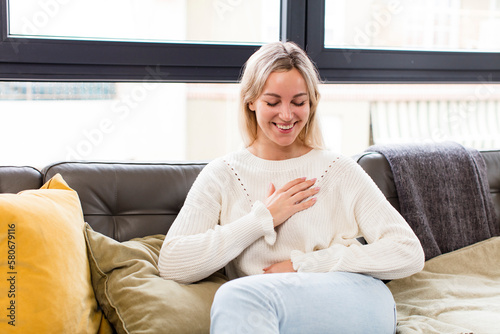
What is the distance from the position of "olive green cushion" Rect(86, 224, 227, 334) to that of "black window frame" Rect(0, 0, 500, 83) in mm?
814

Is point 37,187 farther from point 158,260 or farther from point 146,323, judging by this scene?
point 146,323

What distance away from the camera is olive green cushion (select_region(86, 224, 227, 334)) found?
1.44 meters

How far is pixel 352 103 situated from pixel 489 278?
1.11m

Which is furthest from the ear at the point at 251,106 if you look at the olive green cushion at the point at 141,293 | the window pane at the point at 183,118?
the olive green cushion at the point at 141,293

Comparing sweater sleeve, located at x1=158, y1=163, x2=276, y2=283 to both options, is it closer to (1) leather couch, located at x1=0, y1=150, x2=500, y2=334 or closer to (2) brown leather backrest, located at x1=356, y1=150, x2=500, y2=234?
(1) leather couch, located at x1=0, y1=150, x2=500, y2=334

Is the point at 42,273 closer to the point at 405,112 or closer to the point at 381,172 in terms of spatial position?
the point at 381,172

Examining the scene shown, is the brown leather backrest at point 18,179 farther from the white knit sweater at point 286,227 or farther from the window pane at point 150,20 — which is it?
the window pane at point 150,20

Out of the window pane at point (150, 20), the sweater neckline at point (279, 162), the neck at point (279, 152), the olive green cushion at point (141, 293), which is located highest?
the window pane at point (150, 20)

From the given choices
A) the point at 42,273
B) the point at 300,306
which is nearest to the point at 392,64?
the point at 300,306

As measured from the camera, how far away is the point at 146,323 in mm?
1430

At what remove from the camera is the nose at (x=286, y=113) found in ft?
5.49

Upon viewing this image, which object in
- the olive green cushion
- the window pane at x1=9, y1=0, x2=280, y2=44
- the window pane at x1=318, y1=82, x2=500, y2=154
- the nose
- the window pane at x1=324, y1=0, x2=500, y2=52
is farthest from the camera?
the window pane at x1=318, y1=82, x2=500, y2=154

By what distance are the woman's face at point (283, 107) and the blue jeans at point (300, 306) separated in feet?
1.55

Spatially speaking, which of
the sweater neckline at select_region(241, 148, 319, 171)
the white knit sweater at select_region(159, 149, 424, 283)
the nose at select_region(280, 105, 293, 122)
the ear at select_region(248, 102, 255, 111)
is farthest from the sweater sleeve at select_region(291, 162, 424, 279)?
the ear at select_region(248, 102, 255, 111)
